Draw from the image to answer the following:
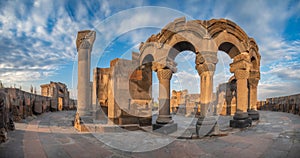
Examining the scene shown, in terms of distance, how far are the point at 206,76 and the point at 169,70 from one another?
1729 millimetres

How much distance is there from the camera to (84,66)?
28.0ft

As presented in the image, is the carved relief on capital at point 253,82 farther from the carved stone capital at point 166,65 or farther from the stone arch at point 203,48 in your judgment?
the carved stone capital at point 166,65

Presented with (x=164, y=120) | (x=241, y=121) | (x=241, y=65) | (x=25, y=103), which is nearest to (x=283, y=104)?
(x=241, y=65)

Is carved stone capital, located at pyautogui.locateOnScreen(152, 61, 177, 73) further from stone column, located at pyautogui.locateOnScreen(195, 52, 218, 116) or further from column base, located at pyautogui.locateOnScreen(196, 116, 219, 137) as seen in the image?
column base, located at pyautogui.locateOnScreen(196, 116, 219, 137)

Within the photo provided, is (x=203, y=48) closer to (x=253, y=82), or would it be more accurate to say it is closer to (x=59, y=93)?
(x=253, y=82)

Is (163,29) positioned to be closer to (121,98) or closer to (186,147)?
(121,98)

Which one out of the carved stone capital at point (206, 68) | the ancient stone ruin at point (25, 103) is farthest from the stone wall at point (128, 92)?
the ancient stone ruin at point (25, 103)

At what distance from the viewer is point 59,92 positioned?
67.2 feet

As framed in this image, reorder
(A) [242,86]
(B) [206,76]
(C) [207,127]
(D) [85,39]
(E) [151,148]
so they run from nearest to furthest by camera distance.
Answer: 1. (E) [151,148]
2. (C) [207,127]
3. (B) [206,76]
4. (A) [242,86]
5. (D) [85,39]

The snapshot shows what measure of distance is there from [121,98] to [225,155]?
4.86m

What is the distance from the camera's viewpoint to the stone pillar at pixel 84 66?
8.38 metres

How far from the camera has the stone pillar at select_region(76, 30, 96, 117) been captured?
330 inches

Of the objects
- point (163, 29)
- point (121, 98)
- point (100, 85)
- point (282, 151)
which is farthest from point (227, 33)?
point (100, 85)

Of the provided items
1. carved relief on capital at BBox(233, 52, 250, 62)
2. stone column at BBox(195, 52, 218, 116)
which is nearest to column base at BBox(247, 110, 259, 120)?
carved relief on capital at BBox(233, 52, 250, 62)
